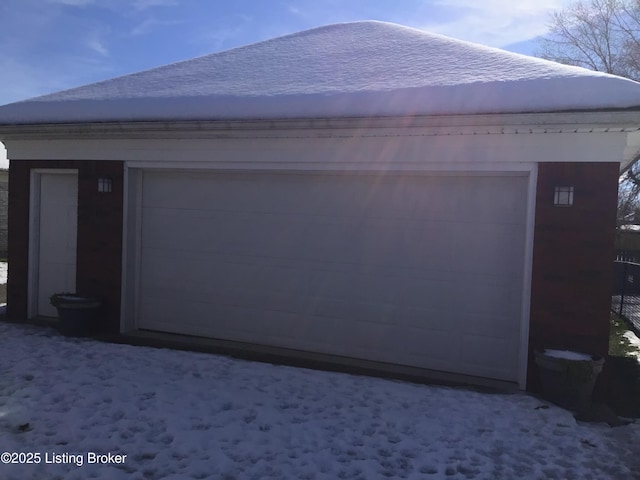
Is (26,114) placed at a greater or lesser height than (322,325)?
greater

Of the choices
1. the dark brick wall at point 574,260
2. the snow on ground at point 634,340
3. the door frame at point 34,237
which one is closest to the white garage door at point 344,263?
the dark brick wall at point 574,260

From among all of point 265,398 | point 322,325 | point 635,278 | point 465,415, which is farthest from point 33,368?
point 635,278

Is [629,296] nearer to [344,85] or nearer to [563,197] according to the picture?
[563,197]

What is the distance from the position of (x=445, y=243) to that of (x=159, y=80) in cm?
522

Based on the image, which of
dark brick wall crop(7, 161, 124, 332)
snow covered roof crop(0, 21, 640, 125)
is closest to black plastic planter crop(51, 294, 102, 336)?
dark brick wall crop(7, 161, 124, 332)

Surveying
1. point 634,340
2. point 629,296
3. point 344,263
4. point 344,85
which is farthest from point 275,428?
point 629,296

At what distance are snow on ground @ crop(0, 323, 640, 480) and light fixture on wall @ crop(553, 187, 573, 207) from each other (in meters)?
2.05

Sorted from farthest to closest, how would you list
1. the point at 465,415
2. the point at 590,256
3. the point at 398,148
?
the point at 398,148, the point at 590,256, the point at 465,415

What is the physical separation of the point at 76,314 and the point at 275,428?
4.10m

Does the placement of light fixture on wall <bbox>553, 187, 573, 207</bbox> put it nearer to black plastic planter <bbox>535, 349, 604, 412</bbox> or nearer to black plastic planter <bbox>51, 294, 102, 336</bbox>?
black plastic planter <bbox>535, 349, 604, 412</bbox>

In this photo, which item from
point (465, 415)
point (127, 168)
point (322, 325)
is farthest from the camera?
point (127, 168)

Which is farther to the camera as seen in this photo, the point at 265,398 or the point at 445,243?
the point at 445,243

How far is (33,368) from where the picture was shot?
232 inches

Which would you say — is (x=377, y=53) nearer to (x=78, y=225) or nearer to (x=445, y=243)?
(x=445, y=243)
